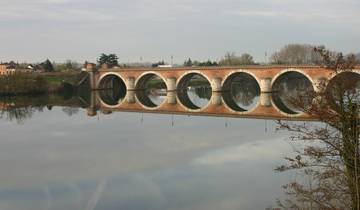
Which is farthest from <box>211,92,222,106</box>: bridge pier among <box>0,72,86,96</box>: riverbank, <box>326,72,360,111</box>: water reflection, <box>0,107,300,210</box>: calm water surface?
<box>326,72,360,111</box>: water reflection

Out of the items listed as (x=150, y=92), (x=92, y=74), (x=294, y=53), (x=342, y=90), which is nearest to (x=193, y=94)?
(x=150, y=92)

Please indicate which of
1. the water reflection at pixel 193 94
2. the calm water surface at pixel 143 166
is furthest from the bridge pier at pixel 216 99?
the calm water surface at pixel 143 166

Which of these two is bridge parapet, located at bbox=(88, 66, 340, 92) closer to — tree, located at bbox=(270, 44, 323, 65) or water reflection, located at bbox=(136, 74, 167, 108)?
water reflection, located at bbox=(136, 74, 167, 108)

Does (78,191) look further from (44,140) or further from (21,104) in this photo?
(21,104)

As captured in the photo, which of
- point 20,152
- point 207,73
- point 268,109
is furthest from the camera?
point 207,73

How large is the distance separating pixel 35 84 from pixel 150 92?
1470 centimetres

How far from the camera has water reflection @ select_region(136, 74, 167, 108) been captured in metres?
50.5

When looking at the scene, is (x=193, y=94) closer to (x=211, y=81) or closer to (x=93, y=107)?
(x=211, y=81)

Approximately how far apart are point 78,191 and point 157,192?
2.64 meters

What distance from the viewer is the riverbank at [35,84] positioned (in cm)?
5797

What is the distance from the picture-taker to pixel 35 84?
60375mm

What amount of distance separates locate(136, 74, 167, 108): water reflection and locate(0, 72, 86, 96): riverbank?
8.82 m

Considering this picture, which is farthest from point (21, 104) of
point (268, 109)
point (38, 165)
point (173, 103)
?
point (38, 165)

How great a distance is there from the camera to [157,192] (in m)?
15.8
